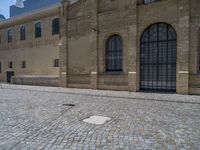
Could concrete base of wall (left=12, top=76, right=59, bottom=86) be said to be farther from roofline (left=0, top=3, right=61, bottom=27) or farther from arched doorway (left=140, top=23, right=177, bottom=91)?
arched doorway (left=140, top=23, right=177, bottom=91)

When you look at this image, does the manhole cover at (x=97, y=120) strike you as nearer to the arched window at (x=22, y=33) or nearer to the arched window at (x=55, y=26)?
the arched window at (x=55, y=26)

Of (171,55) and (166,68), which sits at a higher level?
(171,55)

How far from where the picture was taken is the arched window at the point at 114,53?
16984mm

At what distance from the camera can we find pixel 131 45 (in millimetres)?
15883

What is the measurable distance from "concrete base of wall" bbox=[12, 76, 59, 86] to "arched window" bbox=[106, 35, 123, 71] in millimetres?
7186

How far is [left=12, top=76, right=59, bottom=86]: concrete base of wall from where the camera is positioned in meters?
22.2

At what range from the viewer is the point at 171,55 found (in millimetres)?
14828

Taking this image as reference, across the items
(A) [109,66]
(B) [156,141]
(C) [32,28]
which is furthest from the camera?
(C) [32,28]

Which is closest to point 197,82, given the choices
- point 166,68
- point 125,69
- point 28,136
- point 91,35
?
point 166,68

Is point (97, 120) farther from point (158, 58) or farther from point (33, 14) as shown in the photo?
point (33, 14)

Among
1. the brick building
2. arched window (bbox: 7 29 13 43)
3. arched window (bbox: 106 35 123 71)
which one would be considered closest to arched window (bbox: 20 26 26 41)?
arched window (bbox: 7 29 13 43)

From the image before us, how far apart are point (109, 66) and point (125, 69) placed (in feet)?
5.98

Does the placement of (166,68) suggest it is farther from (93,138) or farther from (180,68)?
(93,138)

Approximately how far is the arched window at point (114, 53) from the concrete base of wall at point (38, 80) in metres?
7.19
